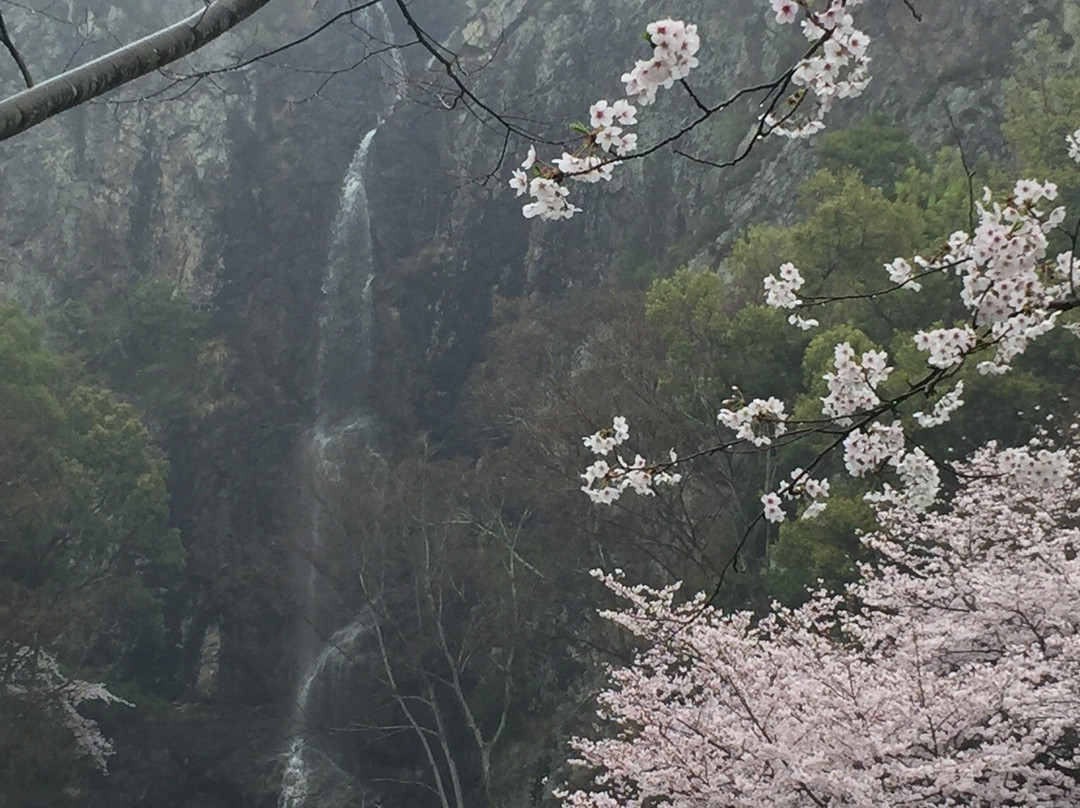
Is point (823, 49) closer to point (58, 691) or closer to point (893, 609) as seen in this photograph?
point (893, 609)

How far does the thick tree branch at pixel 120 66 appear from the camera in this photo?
1688 millimetres

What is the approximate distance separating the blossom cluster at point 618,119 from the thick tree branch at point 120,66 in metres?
0.68

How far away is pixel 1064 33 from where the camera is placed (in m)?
14.5

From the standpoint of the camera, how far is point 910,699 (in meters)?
4.72

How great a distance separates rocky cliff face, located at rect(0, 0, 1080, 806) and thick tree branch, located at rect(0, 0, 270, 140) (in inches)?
579

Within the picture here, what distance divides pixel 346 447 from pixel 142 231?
9300mm

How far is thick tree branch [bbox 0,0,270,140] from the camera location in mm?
1688

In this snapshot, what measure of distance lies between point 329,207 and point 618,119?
881 inches

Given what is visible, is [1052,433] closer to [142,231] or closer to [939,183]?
[939,183]

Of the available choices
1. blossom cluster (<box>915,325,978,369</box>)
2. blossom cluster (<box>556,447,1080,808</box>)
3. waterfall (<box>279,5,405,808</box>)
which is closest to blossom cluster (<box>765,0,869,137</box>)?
blossom cluster (<box>915,325,978,369</box>)

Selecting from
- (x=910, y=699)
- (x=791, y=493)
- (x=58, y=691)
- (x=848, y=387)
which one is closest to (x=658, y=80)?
(x=791, y=493)

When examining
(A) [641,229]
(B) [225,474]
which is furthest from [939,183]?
(B) [225,474]

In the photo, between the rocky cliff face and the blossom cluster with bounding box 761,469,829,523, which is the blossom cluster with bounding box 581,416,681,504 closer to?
the blossom cluster with bounding box 761,469,829,523

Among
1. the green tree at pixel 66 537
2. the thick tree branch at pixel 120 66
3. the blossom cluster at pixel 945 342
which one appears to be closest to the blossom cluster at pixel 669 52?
the thick tree branch at pixel 120 66
